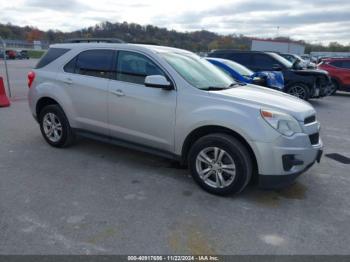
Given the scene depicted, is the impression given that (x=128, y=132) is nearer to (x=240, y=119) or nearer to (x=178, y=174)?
(x=178, y=174)

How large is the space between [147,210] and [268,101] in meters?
1.92

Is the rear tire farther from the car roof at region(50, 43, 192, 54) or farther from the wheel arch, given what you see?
the wheel arch

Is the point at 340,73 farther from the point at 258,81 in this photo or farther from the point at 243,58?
the point at 258,81

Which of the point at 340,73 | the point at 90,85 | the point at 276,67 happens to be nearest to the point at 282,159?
the point at 90,85

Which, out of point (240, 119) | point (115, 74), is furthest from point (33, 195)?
point (240, 119)

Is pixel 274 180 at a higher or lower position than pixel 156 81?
lower

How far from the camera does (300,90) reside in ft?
38.2

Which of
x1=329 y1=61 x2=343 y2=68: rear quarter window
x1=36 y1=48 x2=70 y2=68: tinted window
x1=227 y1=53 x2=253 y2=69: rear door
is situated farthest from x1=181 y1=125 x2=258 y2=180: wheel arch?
x1=329 y1=61 x2=343 y2=68: rear quarter window

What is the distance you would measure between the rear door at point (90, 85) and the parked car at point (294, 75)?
848 cm

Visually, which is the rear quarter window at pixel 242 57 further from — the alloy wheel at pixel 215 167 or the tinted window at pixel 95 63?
the alloy wheel at pixel 215 167

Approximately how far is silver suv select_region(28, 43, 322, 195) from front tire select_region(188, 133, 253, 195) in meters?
0.01

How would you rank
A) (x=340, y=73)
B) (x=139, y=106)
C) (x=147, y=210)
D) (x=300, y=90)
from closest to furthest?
(x=147, y=210) < (x=139, y=106) < (x=300, y=90) < (x=340, y=73)

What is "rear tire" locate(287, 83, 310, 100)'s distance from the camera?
37.8 ft

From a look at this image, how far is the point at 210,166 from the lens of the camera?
402 centimetres
